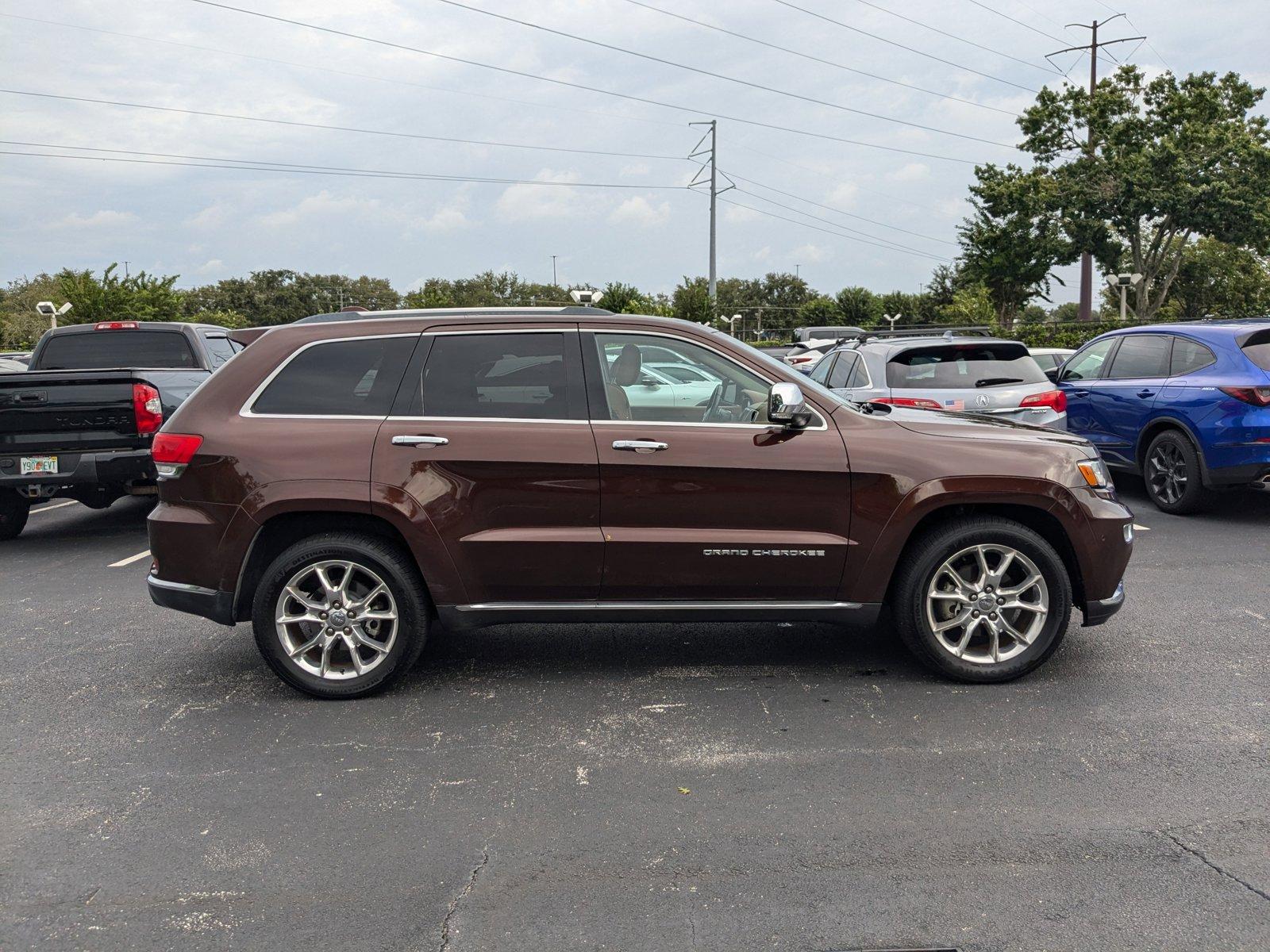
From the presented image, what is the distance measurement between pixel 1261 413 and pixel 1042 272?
39.7 m

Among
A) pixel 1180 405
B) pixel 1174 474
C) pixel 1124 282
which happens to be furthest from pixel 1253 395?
pixel 1124 282

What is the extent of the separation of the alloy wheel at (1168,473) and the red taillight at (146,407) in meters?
9.09

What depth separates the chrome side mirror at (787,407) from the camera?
15.1 ft

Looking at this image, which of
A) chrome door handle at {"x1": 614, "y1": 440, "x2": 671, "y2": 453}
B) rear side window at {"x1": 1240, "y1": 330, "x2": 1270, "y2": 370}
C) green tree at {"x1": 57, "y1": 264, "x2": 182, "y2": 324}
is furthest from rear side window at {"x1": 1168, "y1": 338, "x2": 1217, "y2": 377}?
green tree at {"x1": 57, "y1": 264, "x2": 182, "y2": 324}

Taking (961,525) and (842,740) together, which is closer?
(842,740)

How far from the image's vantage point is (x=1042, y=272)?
45.1 meters

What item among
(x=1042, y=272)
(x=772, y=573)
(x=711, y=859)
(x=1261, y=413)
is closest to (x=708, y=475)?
(x=772, y=573)

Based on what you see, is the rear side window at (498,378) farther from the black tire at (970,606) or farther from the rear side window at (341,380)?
the black tire at (970,606)

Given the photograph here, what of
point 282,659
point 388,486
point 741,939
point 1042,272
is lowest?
point 741,939

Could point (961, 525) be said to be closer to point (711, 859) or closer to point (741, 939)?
point (711, 859)

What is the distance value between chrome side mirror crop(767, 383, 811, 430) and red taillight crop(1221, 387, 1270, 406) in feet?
19.0

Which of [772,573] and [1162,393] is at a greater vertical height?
[1162,393]

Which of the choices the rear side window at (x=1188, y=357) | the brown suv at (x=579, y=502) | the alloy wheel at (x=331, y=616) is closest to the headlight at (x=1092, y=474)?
the brown suv at (x=579, y=502)

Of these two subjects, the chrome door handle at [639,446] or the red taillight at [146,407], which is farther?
the red taillight at [146,407]
